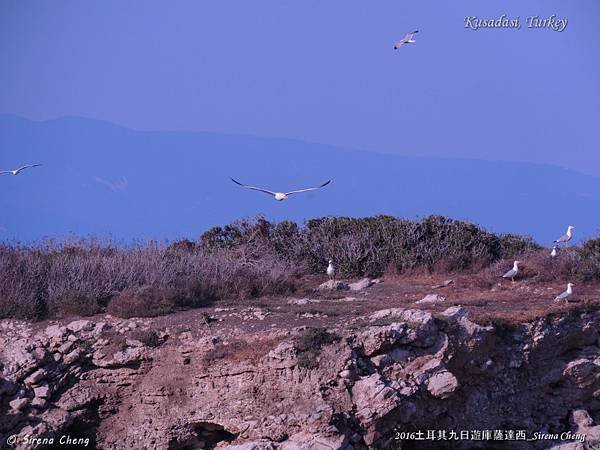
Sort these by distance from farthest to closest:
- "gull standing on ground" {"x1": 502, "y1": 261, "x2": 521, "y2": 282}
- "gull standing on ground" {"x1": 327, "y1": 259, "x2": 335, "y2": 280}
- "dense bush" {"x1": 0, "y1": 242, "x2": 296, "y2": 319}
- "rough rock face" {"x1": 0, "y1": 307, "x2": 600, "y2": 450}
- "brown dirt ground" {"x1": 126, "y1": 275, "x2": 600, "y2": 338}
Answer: "gull standing on ground" {"x1": 327, "y1": 259, "x2": 335, "y2": 280}
"gull standing on ground" {"x1": 502, "y1": 261, "x2": 521, "y2": 282}
"dense bush" {"x1": 0, "y1": 242, "x2": 296, "y2": 319}
"brown dirt ground" {"x1": 126, "y1": 275, "x2": 600, "y2": 338}
"rough rock face" {"x1": 0, "y1": 307, "x2": 600, "y2": 450}

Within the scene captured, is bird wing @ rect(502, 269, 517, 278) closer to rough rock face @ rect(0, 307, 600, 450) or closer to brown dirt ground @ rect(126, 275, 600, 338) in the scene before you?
brown dirt ground @ rect(126, 275, 600, 338)

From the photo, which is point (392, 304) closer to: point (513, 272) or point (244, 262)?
point (513, 272)

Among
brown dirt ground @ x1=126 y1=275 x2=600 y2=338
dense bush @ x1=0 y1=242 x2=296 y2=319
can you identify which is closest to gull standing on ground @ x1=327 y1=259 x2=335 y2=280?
brown dirt ground @ x1=126 y1=275 x2=600 y2=338

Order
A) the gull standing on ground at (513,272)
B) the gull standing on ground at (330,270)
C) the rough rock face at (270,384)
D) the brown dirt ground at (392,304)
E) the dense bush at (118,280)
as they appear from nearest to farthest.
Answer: the rough rock face at (270,384) → the brown dirt ground at (392,304) → the dense bush at (118,280) → the gull standing on ground at (513,272) → the gull standing on ground at (330,270)

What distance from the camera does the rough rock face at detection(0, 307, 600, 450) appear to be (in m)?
10.4

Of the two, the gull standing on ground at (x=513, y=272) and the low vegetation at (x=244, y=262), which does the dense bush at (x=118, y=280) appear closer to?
the low vegetation at (x=244, y=262)

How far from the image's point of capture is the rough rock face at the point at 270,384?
10398mm

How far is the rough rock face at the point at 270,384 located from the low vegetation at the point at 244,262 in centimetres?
65

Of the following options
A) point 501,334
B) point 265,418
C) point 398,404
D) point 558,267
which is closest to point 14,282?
point 265,418

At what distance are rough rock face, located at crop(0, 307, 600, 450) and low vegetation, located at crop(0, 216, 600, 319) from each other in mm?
648

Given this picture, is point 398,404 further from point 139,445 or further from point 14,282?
point 14,282

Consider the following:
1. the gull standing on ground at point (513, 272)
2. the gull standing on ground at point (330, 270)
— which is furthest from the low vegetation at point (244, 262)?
the gull standing on ground at point (330, 270)

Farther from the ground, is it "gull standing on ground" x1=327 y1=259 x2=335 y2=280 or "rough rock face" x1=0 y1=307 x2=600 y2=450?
"gull standing on ground" x1=327 y1=259 x2=335 y2=280

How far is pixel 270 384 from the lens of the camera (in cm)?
1066
